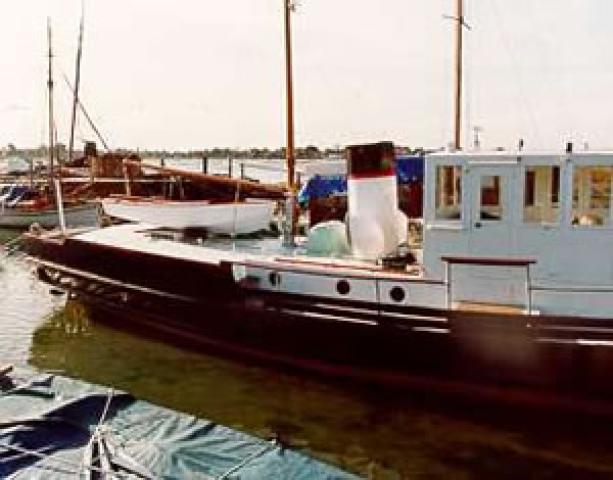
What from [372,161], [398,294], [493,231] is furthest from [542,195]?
[372,161]

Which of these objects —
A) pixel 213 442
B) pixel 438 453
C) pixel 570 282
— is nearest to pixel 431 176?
pixel 570 282

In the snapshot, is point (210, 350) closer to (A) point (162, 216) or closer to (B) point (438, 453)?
(A) point (162, 216)

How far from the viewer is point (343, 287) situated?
12.9 meters

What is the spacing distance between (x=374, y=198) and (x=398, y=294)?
2110 millimetres

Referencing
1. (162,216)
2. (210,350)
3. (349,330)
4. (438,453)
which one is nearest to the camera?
(438,453)

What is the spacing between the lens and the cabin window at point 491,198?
11.9 meters

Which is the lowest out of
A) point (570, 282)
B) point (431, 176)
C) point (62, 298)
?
point (62, 298)

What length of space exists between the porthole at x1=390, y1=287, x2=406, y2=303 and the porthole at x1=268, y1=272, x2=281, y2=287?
2.17 metres

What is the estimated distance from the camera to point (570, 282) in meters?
11.6

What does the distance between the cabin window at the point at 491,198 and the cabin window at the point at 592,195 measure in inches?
42.7

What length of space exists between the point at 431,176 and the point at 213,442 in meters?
6.18

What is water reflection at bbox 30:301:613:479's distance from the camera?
10.5 metres

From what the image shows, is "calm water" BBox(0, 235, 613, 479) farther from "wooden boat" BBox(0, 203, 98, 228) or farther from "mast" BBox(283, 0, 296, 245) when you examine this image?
"wooden boat" BBox(0, 203, 98, 228)

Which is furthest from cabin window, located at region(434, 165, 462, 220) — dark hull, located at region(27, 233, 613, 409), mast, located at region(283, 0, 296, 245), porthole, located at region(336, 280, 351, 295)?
mast, located at region(283, 0, 296, 245)
